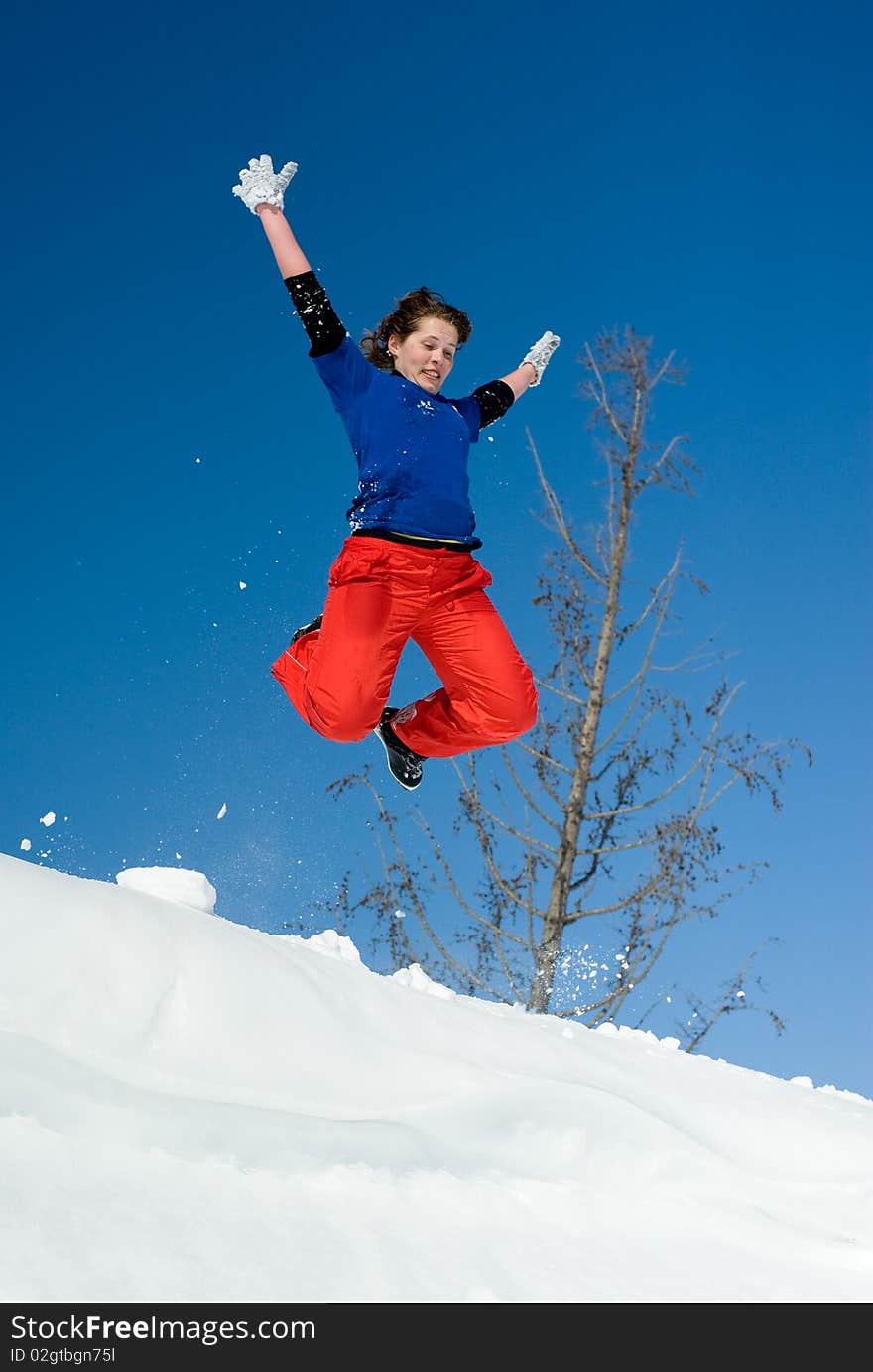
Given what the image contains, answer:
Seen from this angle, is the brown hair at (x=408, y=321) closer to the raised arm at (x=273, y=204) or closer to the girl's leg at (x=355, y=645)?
the raised arm at (x=273, y=204)

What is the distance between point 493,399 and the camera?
4.12m

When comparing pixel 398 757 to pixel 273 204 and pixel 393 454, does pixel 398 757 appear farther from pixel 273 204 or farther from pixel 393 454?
pixel 273 204

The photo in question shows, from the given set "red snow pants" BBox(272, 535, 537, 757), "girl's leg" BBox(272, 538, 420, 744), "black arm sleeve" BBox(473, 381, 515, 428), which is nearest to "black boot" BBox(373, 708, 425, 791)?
"red snow pants" BBox(272, 535, 537, 757)

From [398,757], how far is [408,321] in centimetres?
151

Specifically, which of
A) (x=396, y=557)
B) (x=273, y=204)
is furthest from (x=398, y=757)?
(x=273, y=204)

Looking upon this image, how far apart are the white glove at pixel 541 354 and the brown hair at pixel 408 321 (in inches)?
15.2

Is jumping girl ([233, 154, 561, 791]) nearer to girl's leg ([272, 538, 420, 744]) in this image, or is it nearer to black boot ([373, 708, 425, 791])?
girl's leg ([272, 538, 420, 744])

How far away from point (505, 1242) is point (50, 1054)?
0.83 m

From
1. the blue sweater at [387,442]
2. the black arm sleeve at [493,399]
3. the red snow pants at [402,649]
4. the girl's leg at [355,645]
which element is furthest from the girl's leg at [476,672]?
the black arm sleeve at [493,399]

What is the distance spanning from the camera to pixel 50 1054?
2.02 m

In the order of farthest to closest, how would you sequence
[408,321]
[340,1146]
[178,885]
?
1. [408,321]
2. [178,885]
3. [340,1146]

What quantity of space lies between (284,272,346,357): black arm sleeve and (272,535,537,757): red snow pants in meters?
0.60

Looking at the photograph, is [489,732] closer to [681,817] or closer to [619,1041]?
[619,1041]
